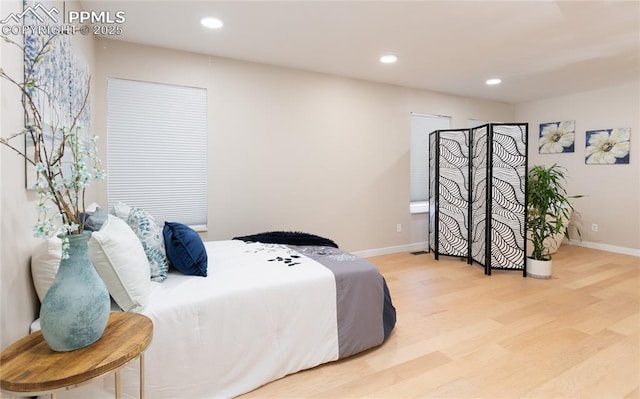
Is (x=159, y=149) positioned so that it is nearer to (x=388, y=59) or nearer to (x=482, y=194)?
(x=388, y=59)

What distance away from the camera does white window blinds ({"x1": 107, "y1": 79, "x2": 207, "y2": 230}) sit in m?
3.23

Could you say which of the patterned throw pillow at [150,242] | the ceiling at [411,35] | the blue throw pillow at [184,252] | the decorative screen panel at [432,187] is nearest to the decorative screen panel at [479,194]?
the decorative screen panel at [432,187]

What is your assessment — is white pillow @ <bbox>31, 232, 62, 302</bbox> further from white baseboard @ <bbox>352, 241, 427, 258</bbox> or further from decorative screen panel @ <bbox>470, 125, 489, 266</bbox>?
decorative screen panel @ <bbox>470, 125, 489, 266</bbox>

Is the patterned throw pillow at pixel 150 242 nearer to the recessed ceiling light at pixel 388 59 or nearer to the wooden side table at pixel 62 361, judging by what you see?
the wooden side table at pixel 62 361

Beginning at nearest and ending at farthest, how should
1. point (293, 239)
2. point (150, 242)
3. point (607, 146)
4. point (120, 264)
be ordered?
point (120, 264)
point (150, 242)
point (293, 239)
point (607, 146)

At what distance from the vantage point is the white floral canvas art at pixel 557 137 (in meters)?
5.55

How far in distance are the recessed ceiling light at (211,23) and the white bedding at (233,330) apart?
200 centimetres

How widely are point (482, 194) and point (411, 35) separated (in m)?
2.12

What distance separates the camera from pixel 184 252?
211 cm

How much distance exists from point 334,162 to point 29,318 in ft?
11.4

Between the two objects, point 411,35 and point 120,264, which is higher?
point 411,35

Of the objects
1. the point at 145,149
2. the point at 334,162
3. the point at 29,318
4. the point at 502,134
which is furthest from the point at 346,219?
the point at 29,318

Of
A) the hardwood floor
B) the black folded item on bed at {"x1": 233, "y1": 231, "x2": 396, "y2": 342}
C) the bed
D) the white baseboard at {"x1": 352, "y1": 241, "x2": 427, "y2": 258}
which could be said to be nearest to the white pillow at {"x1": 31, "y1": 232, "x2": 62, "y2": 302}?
the bed

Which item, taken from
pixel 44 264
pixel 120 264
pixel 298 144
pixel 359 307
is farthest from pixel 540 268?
pixel 44 264
